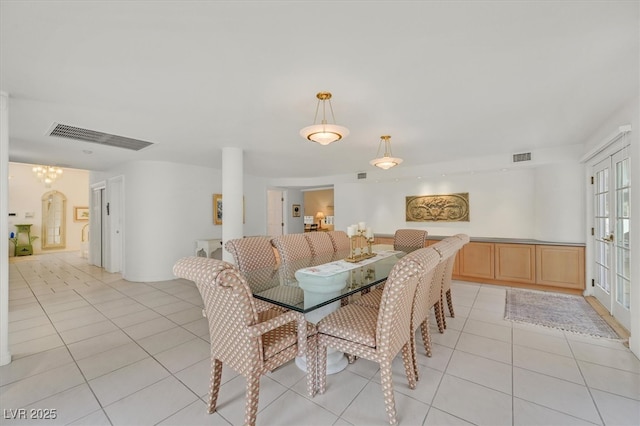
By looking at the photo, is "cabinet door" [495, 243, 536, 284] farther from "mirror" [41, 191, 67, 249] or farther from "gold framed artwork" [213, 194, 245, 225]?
"mirror" [41, 191, 67, 249]

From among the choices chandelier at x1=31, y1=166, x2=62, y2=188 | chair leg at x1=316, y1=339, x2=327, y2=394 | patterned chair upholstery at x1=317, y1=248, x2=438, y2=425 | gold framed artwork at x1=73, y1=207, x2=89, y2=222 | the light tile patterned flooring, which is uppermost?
chandelier at x1=31, y1=166, x2=62, y2=188

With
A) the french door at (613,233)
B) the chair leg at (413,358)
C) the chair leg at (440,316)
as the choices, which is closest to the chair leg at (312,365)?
the chair leg at (413,358)

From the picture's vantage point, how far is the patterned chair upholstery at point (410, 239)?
4.24 metres

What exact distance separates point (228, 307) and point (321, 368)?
87 centimetres

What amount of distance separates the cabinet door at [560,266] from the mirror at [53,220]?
43.6 feet

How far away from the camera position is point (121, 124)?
120 inches

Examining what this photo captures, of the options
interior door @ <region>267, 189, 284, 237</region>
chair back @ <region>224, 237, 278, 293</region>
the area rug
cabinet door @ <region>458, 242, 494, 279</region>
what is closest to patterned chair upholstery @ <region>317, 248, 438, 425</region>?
chair back @ <region>224, 237, 278, 293</region>

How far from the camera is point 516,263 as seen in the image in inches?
176

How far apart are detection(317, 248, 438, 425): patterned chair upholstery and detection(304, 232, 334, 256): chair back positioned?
1643 millimetres

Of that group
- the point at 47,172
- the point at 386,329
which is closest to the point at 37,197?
the point at 47,172

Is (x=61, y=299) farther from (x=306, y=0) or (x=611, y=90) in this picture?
(x=611, y=90)

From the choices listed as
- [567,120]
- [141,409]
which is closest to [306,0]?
[141,409]

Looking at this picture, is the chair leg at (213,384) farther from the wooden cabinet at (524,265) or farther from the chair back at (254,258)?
the wooden cabinet at (524,265)

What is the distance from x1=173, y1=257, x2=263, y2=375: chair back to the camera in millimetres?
1351
